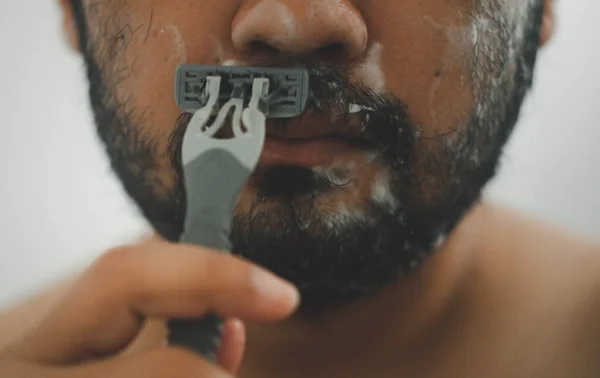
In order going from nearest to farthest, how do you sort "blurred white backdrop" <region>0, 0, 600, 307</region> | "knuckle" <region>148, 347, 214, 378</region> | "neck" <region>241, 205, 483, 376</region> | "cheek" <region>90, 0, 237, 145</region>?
"knuckle" <region>148, 347, 214, 378</region>
"cheek" <region>90, 0, 237, 145</region>
"neck" <region>241, 205, 483, 376</region>
"blurred white backdrop" <region>0, 0, 600, 307</region>

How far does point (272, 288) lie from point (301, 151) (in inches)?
7.0

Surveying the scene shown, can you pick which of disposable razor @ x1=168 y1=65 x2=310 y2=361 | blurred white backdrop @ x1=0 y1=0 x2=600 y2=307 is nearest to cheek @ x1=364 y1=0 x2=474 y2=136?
disposable razor @ x1=168 y1=65 x2=310 y2=361

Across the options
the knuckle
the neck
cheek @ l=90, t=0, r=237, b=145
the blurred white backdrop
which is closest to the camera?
the knuckle

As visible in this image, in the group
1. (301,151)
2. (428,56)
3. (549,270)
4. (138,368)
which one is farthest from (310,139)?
(549,270)

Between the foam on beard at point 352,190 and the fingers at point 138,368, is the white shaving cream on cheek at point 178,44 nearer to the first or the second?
the foam on beard at point 352,190

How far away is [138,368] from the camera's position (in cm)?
27

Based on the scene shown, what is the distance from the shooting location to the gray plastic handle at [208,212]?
273mm

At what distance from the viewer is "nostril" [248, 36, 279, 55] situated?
16.0 inches

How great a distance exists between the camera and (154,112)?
19.3 inches

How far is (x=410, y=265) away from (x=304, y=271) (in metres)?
0.11

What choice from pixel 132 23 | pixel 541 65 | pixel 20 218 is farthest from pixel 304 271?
pixel 20 218

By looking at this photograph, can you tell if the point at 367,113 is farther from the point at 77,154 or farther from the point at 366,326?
the point at 77,154

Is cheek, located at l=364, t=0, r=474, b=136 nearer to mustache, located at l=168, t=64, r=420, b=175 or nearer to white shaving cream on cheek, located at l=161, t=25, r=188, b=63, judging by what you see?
mustache, located at l=168, t=64, r=420, b=175

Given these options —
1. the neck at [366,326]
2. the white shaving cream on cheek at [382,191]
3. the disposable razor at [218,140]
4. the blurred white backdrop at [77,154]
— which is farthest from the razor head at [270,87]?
the blurred white backdrop at [77,154]
